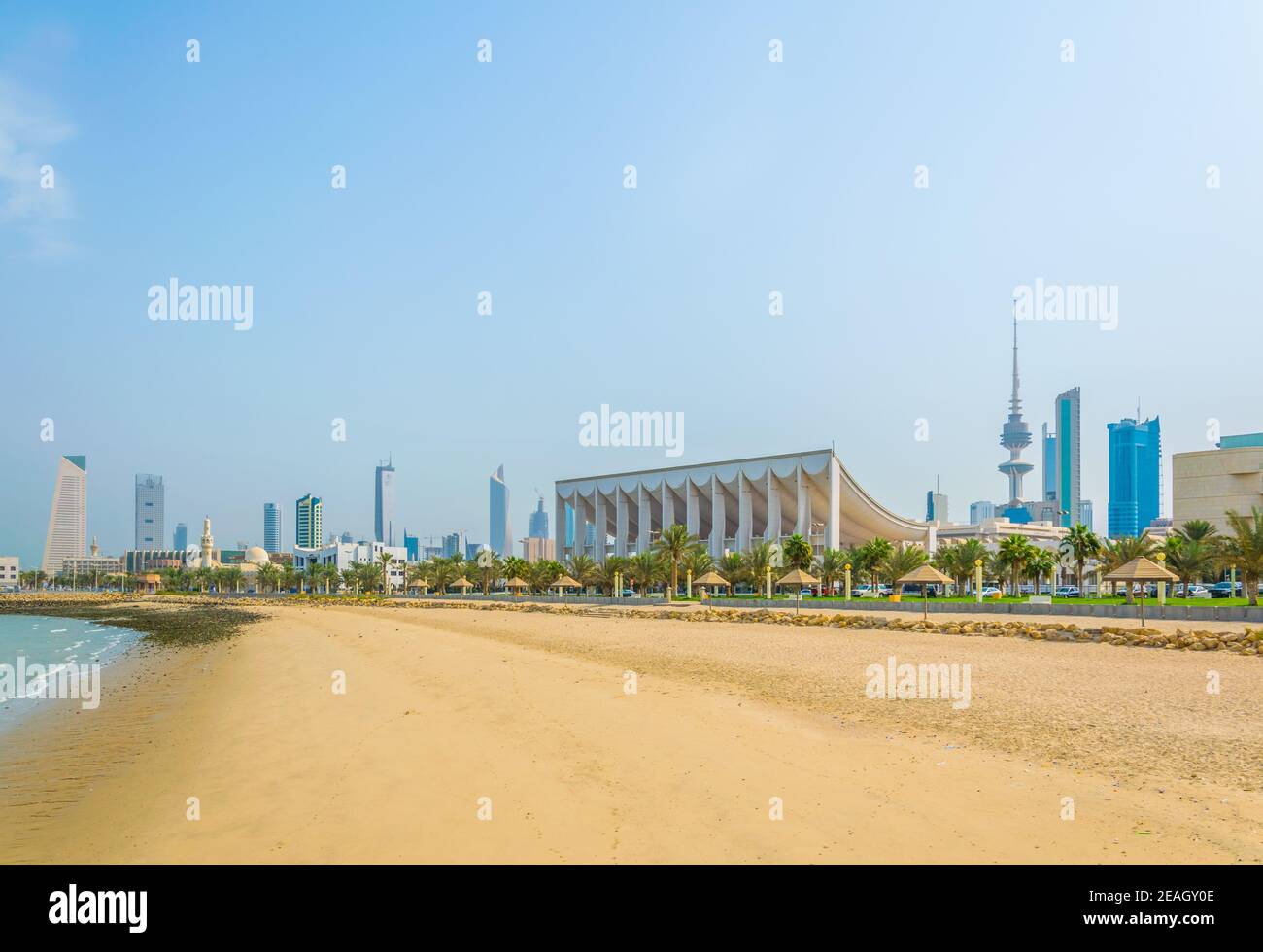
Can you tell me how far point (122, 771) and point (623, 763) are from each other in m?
6.49

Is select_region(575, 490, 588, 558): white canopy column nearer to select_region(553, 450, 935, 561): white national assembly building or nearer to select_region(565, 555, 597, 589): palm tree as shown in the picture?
select_region(553, 450, 935, 561): white national assembly building

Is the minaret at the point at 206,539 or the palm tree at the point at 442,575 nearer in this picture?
the palm tree at the point at 442,575

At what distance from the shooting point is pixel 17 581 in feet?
621

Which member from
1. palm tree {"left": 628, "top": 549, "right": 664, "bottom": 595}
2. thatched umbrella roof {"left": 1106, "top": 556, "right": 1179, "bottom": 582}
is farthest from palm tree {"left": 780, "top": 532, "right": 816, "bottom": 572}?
thatched umbrella roof {"left": 1106, "top": 556, "right": 1179, "bottom": 582}

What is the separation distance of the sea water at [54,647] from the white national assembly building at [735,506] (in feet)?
160

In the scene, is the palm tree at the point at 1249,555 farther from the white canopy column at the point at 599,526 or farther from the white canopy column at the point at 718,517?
the white canopy column at the point at 599,526

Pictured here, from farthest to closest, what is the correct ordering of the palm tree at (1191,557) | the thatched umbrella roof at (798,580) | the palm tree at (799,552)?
the palm tree at (799,552) < the thatched umbrella roof at (798,580) < the palm tree at (1191,557)

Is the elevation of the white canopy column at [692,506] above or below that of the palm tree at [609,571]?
above

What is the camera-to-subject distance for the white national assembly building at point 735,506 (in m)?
80.1

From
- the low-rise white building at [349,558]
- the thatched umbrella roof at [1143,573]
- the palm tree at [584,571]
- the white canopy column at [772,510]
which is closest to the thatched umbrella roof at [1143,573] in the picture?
the thatched umbrella roof at [1143,573]

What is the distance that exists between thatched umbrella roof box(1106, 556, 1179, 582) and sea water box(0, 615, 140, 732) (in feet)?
103

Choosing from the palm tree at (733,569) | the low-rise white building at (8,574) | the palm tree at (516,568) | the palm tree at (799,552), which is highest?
the palm tree at (799,552)
